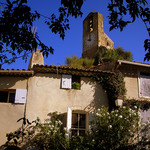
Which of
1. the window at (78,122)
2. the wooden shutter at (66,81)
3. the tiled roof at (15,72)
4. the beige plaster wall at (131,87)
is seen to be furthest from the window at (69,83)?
the beige plaster wall at (131,87)

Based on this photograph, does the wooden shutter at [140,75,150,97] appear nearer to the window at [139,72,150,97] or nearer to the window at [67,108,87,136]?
the window at [139,72,150,97]

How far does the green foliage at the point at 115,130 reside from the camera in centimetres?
657

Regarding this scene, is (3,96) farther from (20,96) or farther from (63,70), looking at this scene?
(63,70)

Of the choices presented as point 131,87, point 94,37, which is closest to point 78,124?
point 131,87

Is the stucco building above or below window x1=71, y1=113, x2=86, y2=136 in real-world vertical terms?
above

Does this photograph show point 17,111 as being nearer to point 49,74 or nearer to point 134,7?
point 49,74

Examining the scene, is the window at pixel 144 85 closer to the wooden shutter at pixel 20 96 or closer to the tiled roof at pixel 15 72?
the tiled roof at pixel 15 72

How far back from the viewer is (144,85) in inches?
382

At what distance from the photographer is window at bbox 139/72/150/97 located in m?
9.54

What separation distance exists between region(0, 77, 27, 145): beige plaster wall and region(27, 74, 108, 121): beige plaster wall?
1.29 ft

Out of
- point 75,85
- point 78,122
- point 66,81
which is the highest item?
point 66,81

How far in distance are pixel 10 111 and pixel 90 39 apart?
16787mm

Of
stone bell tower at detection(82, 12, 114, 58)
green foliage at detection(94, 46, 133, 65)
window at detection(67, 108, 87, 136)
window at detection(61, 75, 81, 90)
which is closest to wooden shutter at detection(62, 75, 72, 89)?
window at detection(61, 75, 81, 90)

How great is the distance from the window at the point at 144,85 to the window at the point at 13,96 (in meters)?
5.82
